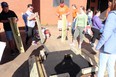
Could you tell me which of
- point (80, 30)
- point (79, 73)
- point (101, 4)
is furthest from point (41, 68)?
point (101, 4)

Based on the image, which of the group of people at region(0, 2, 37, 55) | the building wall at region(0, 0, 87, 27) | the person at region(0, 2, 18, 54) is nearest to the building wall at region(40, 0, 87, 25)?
the building wall at region(0, 0, 87, 27)

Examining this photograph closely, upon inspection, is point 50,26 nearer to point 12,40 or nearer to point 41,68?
point 12,40

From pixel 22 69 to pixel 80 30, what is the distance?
120 inches

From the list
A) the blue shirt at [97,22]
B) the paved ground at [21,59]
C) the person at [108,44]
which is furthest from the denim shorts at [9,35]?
the person at [108,44]

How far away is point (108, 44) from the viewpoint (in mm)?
4098

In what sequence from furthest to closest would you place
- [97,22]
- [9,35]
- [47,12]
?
1. [47,12]
2. [97,22]
3. [9,35]

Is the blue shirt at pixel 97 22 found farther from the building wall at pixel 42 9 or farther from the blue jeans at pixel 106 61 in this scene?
the building wall at pixel 42 9

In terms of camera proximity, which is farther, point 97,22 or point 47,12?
point 47,12

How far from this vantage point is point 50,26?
42.2 feet

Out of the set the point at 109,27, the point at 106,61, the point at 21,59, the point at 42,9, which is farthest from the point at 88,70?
the point at 42,9

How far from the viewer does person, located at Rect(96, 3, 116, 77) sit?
3.88 m

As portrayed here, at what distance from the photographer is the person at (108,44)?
3.88m

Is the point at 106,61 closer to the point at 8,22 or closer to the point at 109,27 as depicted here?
the point at 109,27

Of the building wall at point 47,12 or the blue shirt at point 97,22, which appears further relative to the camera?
the building wall at point 47,12
